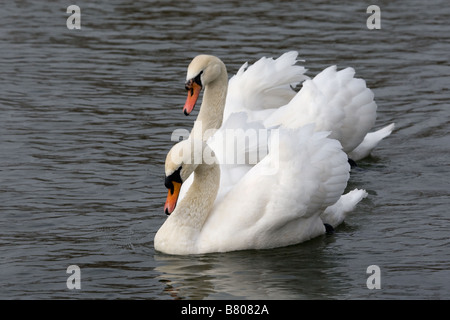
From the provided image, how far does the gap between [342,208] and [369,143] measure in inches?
99.7

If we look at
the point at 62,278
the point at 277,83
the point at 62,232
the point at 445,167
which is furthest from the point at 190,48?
the point at 62,278

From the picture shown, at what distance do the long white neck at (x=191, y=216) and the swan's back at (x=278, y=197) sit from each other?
0.11 metres

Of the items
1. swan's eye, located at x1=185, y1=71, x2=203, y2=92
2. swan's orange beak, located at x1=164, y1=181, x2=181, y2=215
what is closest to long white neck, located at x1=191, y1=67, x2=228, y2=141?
swan's eye, located at x1=185, y1=71, x2=203, y2=92

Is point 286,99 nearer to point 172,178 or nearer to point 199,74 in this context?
point 199,74

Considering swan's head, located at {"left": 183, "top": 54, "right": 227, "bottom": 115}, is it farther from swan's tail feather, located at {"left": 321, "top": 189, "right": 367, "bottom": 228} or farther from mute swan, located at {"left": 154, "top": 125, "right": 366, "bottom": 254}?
swan's tail feather, located at {"left": 321, "top": 189, "right": 367, "bottom": 228}

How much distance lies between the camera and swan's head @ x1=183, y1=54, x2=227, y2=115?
12.1 meters

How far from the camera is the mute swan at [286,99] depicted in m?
12.4

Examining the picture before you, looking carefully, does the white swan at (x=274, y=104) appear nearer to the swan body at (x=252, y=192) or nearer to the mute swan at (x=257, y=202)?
the swan body at (x=252, y=192)

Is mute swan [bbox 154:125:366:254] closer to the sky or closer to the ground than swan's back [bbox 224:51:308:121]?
closer to the ground

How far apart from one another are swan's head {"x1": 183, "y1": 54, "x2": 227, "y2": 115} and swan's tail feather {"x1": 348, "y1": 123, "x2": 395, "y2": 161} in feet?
7.80

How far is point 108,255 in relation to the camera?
10.5 metres

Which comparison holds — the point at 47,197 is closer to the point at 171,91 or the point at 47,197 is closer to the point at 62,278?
the point at 62,278

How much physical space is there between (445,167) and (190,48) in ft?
20.5

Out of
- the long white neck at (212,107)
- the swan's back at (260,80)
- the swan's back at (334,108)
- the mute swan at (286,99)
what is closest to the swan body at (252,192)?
the mute swan at (286,99)
